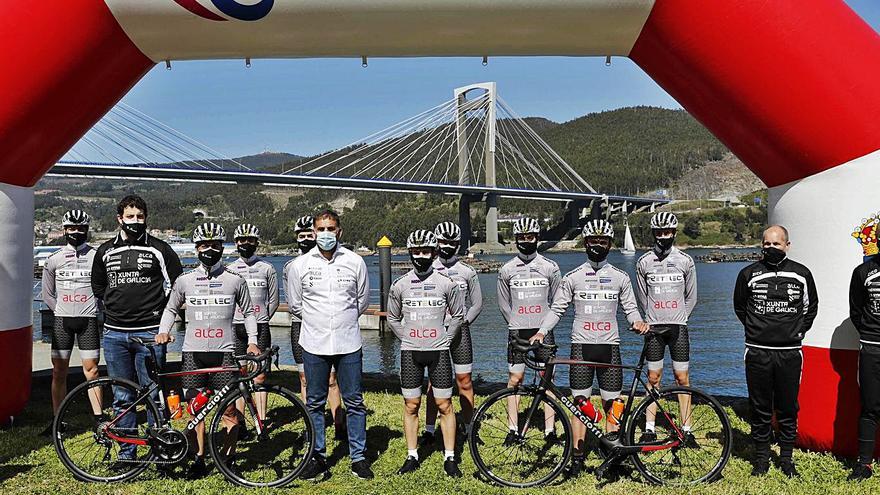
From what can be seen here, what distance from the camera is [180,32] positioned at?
5457mm

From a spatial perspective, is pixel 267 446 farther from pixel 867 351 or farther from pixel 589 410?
pixel 867 351

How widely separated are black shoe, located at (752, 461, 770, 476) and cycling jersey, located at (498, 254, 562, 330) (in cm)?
201

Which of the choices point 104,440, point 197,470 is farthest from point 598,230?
point 104,440

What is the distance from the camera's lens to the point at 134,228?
16.1 feet

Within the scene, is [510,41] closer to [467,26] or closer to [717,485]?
[467,26]

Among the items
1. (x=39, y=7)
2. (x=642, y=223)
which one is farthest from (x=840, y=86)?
(x=642, y=223)

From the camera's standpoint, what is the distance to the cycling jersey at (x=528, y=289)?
601cm

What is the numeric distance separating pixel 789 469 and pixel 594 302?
177 centimetres

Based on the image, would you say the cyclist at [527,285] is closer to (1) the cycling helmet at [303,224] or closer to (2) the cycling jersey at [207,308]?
(1) the cycling helmet at [303,224]

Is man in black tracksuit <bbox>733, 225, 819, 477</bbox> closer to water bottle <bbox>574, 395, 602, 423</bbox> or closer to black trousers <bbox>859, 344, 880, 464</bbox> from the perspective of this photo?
black trousers <bbox>859, 344, 880, 464</bbox>

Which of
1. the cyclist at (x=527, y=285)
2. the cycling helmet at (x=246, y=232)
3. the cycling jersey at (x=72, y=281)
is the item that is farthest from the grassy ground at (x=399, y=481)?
the cycling helmet at (x=246, y=232)

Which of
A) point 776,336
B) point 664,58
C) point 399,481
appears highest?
point 664,58

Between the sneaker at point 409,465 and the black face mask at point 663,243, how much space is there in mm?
2678

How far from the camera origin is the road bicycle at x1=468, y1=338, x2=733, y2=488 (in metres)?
4.62
